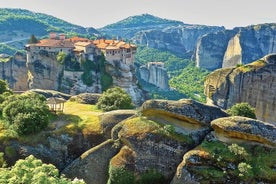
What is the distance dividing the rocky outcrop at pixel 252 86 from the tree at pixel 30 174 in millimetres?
39978

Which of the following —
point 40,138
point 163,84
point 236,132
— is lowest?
point 163,84

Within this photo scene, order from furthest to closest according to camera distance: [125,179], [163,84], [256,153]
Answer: [163,84]
[125,179]
[256,153]

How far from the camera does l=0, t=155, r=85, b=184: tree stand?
758 inches

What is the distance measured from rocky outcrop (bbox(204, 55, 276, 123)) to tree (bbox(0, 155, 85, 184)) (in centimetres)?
3998

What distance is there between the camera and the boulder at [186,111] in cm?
3133

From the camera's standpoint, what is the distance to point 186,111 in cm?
3134

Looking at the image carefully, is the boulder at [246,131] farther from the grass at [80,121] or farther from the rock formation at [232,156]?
the grass at [80,121]

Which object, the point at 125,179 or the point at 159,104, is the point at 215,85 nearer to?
the point at 159,104

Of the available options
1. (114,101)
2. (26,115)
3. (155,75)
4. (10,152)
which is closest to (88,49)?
(114,101)

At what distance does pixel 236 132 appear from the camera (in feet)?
94.1

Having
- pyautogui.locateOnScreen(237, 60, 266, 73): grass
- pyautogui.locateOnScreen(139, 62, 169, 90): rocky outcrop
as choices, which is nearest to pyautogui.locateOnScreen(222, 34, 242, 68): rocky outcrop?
pyautogui.locateOnScreen(139, 62, 169, 90): rocky outcrop

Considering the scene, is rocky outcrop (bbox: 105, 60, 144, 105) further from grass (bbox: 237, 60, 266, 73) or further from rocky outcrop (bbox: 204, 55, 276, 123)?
grass (bbox: 237, 60, 266, 73)

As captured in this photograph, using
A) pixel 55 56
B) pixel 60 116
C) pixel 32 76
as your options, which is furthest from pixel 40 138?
pixel 32 76

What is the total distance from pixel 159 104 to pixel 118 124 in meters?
4.10
